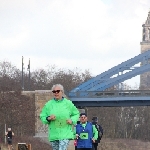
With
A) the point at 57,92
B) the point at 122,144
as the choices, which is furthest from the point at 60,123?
the point at 122,144

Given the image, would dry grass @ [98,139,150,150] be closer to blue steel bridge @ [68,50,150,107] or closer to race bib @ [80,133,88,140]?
blue steel bridge @ [68,50,150,107]

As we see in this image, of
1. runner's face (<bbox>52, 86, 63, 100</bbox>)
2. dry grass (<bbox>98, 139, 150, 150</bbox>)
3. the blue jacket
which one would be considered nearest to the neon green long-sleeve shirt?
runner's face (<bbox>52, 86, 63, 100</bbox>)

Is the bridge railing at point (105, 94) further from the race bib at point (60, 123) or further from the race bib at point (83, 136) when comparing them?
the race bib at point (60, 123)

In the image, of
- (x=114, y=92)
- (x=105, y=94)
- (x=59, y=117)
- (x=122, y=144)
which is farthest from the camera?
(x=122, y=144)

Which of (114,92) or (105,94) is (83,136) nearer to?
(114,92)

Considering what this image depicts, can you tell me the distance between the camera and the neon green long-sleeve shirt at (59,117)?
1423 cm

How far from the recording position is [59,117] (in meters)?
14.3

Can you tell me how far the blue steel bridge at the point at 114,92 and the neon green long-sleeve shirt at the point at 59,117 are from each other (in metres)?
→ 45.4

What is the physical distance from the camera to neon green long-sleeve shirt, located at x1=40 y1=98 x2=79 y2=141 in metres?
14.2

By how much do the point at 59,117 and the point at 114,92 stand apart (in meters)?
46.5

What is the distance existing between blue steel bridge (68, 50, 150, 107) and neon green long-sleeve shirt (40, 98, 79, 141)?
1786 inches

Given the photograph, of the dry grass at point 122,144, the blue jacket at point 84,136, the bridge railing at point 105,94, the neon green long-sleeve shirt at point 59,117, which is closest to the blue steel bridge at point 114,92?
the bridge railing at point 105,94

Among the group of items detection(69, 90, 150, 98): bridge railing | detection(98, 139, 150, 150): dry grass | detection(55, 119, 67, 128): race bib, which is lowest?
detection(98, 139, 150, 150): dry grass

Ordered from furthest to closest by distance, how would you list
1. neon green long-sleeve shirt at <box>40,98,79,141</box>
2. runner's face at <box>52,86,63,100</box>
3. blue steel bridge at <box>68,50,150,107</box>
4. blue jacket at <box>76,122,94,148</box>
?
1. blue steel bridge at <box>68,50,150,107</box>
2. blue jacket at <box>76,122,94,148</box>
3. neon green long-sleeve shirt at <box>40,98,79,141</box>
4. runner's face at <box>52,86,63,100</box>
